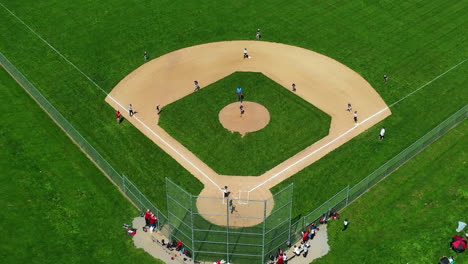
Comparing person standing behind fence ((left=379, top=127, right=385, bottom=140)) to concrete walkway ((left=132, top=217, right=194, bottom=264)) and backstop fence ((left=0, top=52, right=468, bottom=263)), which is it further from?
concrete walkway ((left=132, top=217, right=194, bottom=264))

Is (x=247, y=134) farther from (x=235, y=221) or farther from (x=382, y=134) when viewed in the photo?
(x=382, y=134)

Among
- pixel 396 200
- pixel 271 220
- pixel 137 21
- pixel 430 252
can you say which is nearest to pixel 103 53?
pixel 137 21

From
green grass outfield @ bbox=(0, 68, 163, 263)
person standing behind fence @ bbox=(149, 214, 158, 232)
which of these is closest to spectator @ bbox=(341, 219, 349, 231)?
person standing behind fence @ bbox=(149, 214, 158, 232)

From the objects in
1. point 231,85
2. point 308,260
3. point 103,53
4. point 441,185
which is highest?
point 103,53

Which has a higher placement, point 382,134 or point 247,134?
point 247,134

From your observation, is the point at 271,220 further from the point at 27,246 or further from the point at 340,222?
the point at 27,246

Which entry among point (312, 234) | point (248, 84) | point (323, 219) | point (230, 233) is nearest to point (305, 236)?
point (312, 234)
